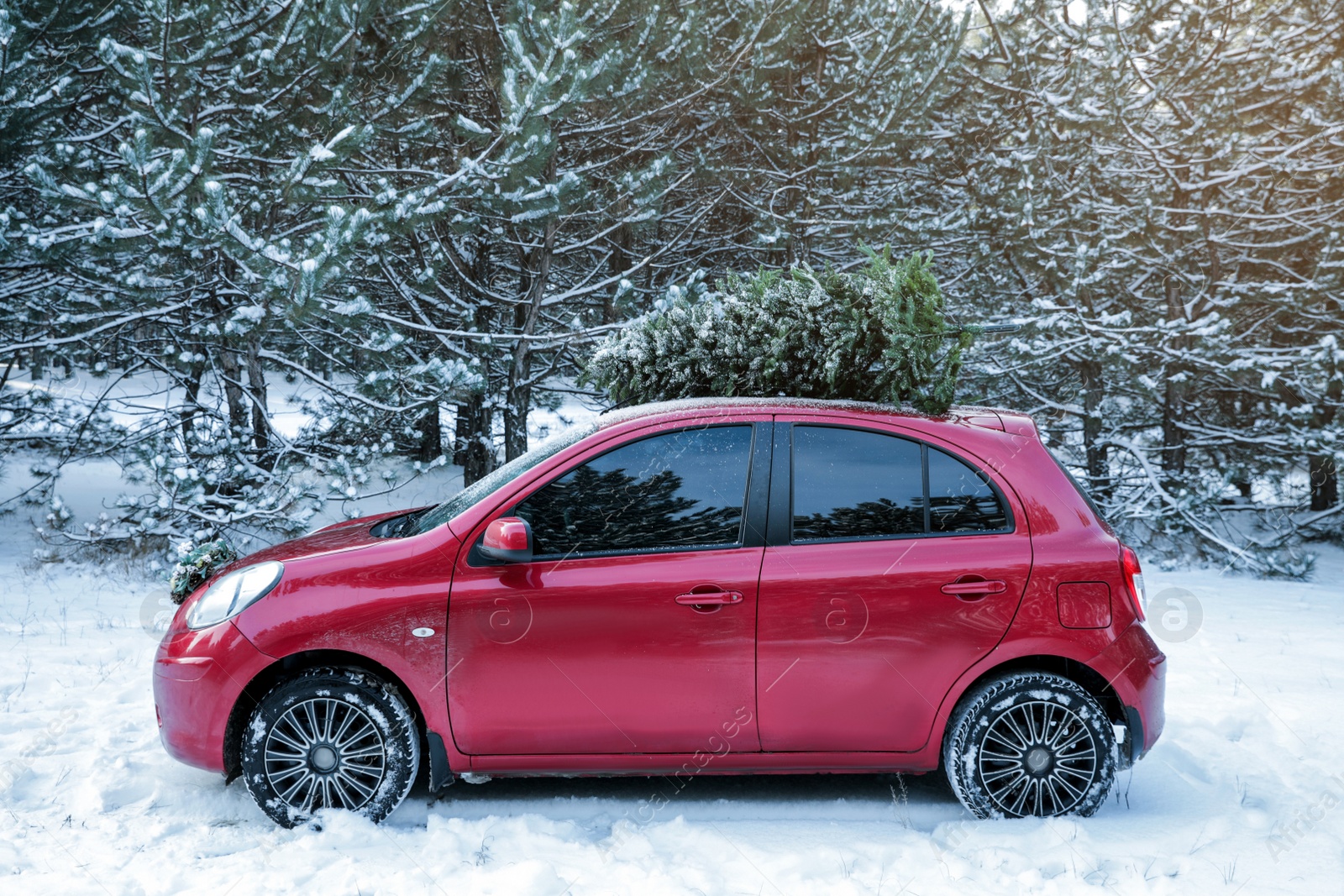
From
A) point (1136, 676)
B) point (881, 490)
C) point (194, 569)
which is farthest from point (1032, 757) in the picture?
point (194, 569)

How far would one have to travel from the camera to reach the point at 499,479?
404 cm

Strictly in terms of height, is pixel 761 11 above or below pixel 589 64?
above

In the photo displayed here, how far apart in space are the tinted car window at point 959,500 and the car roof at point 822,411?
227mm

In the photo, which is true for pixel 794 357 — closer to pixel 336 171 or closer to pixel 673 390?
pixel 673 390

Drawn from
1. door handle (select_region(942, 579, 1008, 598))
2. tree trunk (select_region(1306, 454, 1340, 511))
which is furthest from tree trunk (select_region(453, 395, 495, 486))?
tree trunk (select_region(1306, 454, 1340, 511))

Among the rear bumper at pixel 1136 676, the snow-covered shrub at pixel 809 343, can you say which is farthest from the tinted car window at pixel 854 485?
the rear bumper at pixel 1136 676

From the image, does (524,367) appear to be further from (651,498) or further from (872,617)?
(872,617)

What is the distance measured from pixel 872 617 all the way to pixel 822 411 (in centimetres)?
86

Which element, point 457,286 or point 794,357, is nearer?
point 794,357

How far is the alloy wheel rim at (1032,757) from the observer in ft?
12.3

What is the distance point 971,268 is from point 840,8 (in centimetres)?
359

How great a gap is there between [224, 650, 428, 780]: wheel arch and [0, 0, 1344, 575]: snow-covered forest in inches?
180

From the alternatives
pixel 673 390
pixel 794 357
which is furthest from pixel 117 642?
pixel 794 357

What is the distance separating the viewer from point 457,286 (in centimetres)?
1233
